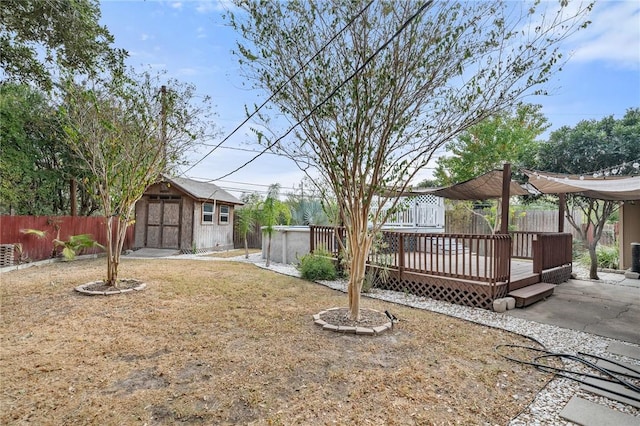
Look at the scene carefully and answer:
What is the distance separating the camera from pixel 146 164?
6.28 meters

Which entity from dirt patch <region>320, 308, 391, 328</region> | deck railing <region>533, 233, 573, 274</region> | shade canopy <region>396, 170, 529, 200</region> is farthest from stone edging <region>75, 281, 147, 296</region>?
deck railing <region>533, 233, 573, 274</region>

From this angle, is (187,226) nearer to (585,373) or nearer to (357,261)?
(357,261)

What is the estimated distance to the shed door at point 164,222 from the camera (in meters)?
14.0

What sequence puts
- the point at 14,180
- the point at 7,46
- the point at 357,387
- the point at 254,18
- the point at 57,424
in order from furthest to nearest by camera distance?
the point at 14,180 → the point at 7,46 → the point at 254,18 → the point at 357,387 → the point at 57,424

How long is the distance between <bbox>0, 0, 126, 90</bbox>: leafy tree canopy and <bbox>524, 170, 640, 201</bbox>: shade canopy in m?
8.25

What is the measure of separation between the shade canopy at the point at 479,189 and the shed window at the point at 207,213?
1003cm

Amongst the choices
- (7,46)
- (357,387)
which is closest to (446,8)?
(357,387)

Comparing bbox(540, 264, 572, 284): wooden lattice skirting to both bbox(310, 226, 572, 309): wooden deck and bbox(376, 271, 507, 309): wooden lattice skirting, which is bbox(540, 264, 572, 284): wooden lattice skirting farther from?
bbox(376, 271, 507, 309): wooden lattice skirting

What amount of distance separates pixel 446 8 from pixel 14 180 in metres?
14.3

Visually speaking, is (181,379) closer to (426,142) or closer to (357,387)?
(357,387)

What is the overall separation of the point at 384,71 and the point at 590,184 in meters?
4.98

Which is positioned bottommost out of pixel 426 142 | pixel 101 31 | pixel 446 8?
pixel 426 142

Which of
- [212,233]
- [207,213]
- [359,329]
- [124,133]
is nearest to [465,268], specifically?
[359,329]

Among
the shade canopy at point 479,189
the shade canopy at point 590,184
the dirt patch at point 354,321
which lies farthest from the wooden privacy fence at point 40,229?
the shade canopy at point 590,184
